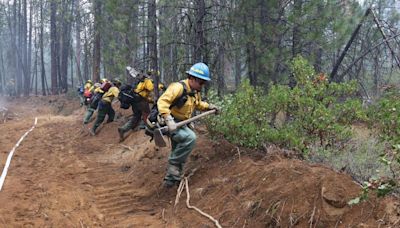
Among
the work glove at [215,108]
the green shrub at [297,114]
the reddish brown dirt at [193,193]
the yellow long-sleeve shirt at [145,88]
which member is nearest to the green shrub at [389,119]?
the green shrub at [297,114]

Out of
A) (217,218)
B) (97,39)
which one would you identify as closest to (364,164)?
(217,218)

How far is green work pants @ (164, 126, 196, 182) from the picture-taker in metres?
6.18

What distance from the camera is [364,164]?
206 inches

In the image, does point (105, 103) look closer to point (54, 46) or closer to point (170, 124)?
point (170, 124)

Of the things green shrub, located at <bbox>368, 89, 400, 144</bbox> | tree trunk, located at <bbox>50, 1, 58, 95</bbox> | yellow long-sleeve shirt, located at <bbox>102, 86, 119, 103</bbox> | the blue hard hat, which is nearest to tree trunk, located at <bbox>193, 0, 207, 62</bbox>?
the blue hard hat

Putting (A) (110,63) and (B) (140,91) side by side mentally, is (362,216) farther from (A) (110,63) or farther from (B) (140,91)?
(A) (110,63)

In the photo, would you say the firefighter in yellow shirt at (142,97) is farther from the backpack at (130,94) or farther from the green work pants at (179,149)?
the green work pants at (179,149)

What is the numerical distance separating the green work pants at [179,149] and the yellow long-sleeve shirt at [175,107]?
9.6 inches

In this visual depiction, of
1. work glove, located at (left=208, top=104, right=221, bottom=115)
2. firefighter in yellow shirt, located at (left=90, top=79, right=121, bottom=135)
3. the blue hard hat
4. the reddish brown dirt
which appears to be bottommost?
the reddish brown dirt

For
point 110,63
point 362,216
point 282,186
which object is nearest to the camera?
point 362,216

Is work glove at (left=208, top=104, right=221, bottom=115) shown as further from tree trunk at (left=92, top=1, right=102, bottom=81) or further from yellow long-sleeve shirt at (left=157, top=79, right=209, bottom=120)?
tree trunk at (left=92, top=1, right=102, bottom=81)

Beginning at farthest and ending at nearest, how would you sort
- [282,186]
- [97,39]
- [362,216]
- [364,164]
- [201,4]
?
[97,39] → [201,4] → [364,164] → [282,186] → [362,216]

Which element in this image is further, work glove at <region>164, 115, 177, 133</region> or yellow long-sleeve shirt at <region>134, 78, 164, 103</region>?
yellow long-sleeve shirt at <region>134, 78, 164, 103</region>

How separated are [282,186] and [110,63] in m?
13.8
